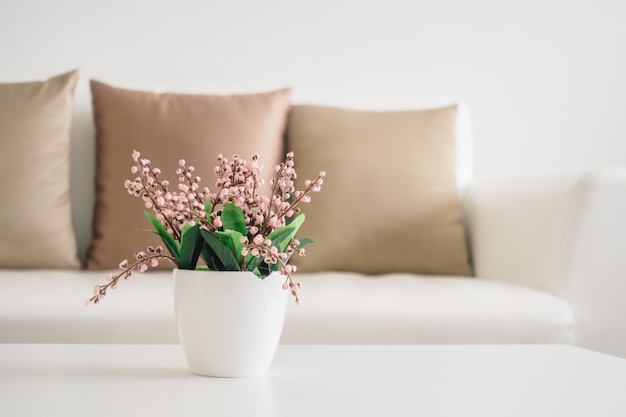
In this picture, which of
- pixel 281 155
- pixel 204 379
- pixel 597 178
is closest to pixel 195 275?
pixel 204 379

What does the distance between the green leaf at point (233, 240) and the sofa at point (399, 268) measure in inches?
24.5

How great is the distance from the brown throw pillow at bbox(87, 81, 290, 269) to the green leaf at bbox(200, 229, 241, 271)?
1094 millimetres

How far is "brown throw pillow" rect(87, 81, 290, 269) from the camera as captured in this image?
2070 millimetres

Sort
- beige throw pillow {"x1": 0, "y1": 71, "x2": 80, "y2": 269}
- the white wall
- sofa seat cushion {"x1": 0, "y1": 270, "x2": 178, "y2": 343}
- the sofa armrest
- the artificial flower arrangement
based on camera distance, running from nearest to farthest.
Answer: the artificial flower arrangement, sofa seat cushion {"x1": 0, "y1": 270, "x2": 178, "y2": 343}, the sofa armrest, beige throw pillow {"x1": 0, "y1": 71, "x2": 80, "y2": 269}, the white wall

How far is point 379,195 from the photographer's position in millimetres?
2139

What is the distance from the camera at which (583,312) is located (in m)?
1.70

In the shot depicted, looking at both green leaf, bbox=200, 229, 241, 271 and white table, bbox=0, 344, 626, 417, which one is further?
green leaf, bbox=200, 229, 241, 271

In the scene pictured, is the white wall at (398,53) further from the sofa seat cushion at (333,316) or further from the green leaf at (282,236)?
the green leaf at (282,236)

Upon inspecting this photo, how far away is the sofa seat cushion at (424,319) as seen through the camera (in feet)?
5.11

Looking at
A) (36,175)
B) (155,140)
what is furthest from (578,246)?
(36,175)

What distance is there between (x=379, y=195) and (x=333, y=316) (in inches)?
25.4

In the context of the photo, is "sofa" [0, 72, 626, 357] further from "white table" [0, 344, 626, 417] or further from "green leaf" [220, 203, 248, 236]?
"green leaf" [220, 203, 248, 236]

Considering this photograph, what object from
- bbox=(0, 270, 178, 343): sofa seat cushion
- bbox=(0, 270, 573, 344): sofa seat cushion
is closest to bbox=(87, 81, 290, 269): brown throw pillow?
bbox=(0, 270, 573, 344): sofa seat cushion

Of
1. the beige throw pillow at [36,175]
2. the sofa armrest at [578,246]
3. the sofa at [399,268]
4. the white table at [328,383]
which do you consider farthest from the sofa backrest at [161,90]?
the white table at [328,383]
